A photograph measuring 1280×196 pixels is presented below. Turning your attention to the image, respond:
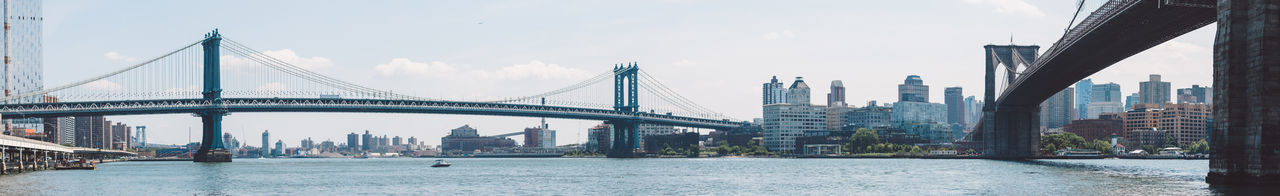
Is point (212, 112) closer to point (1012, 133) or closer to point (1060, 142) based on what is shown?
point (1012, 133)

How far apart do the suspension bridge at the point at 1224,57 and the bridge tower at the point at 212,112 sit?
71.2 m

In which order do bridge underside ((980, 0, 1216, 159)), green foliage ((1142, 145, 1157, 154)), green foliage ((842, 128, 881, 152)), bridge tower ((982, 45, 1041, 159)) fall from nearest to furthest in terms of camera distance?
bridge underside ((980, 0, 1216, 159))
bridge tower ((982, 45, 1041, 159))
green foliage ((1142, 145, 1157, 154))
green foliage ((842, 128, 881, 152))

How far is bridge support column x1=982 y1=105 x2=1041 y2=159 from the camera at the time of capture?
363 feet

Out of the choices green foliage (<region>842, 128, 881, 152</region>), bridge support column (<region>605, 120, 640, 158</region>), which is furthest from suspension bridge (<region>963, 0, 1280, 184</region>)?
green foliage (<region>842, 128, 881, 152</region>)

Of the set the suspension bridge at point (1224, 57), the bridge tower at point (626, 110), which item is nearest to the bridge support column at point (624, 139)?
the bridge tower at point (626, 110)

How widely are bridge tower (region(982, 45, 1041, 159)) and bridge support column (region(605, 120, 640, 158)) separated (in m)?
57.3

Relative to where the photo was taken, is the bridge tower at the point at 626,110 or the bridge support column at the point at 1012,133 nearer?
the bridge support column at the point at 1012,133

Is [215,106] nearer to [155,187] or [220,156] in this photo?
[220,156]

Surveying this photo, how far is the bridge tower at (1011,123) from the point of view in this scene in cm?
11050

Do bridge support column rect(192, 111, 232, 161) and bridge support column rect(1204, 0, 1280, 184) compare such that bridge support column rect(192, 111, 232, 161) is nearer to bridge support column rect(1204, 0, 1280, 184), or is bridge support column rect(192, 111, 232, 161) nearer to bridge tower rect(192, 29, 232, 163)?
bridge tower rect(192, 29, 232, 163)

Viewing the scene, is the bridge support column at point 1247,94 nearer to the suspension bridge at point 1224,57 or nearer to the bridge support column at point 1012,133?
the suspension bridge at point 1224,57

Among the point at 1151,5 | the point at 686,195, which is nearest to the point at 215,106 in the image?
the point at 686,195

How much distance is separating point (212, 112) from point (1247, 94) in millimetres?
99522

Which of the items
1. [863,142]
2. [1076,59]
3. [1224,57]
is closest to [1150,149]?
[863,142]
